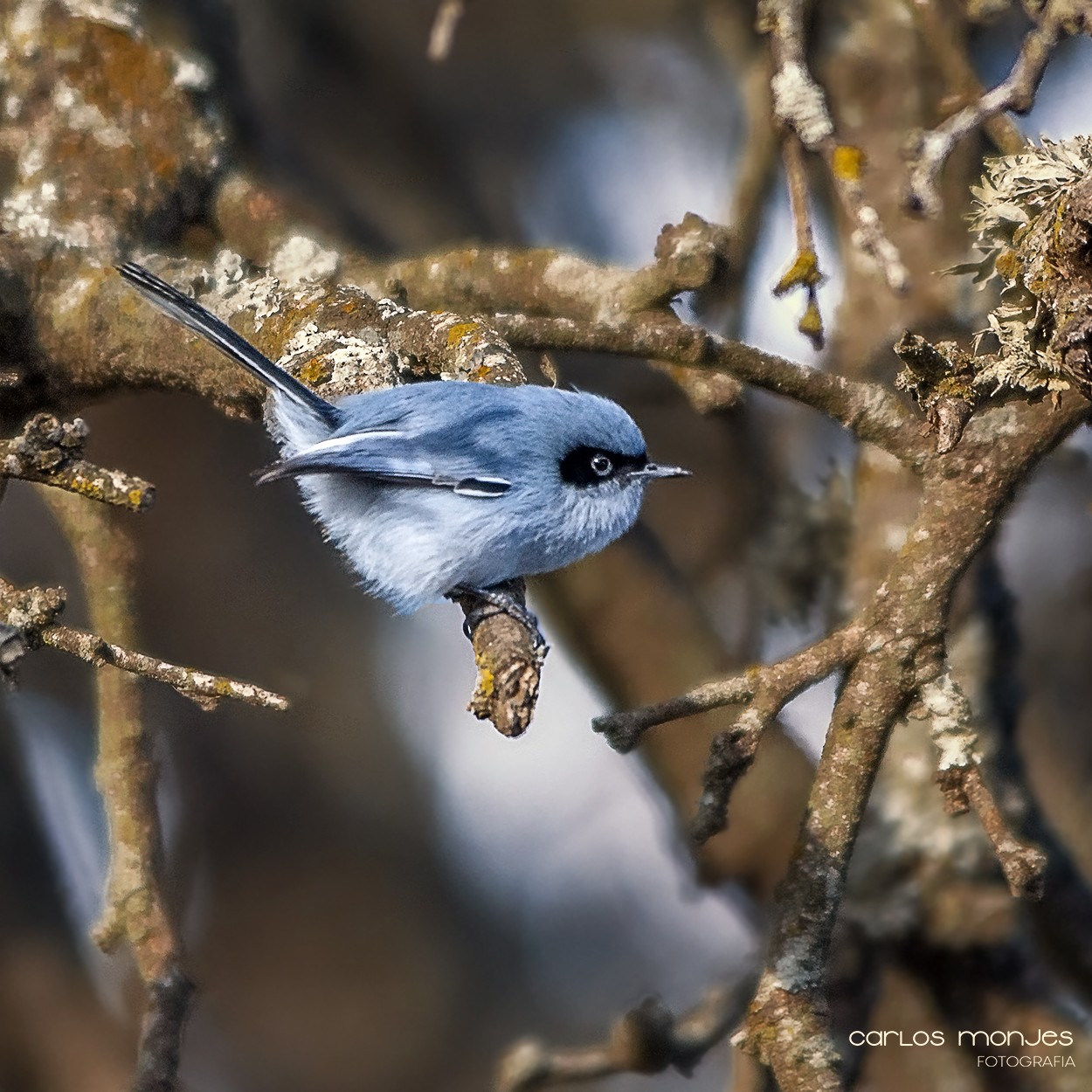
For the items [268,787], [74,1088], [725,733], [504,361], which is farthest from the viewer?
[268,787]

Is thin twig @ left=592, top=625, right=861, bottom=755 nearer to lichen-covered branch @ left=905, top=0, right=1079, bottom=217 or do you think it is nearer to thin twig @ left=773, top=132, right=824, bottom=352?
thin twig @ left=773, top=132, right=824, bottom=352

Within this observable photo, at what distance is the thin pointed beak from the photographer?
2543mm

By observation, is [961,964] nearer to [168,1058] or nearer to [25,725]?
[168,1058]

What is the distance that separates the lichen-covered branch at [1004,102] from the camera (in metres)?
2.02

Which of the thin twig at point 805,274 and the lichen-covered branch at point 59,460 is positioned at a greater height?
the thin twig at point 805,274

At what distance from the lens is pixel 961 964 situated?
10.2 feet

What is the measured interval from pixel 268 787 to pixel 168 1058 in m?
2.60

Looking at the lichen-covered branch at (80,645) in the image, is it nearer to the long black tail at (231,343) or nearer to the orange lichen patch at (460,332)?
the long black tail at (231,343)

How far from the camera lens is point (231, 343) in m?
2.24

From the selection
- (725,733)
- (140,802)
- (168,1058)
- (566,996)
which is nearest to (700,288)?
(725,733)

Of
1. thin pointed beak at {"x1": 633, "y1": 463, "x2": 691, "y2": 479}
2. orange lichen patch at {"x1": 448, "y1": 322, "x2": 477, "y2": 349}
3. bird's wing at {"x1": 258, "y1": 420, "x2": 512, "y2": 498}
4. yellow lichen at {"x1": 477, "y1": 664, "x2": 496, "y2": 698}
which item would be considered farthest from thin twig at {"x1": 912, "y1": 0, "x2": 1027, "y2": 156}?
yellow lichen at {"x1": 477, "y1": 664, "x2": 496, "y2": 698}

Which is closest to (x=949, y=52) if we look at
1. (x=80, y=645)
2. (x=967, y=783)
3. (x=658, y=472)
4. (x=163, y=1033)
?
(x=658, y=472)

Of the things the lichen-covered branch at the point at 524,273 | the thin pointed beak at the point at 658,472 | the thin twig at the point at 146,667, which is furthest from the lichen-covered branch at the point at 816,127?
the thin twig at the point at 146,667

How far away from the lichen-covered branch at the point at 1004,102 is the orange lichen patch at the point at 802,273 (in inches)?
8.2
